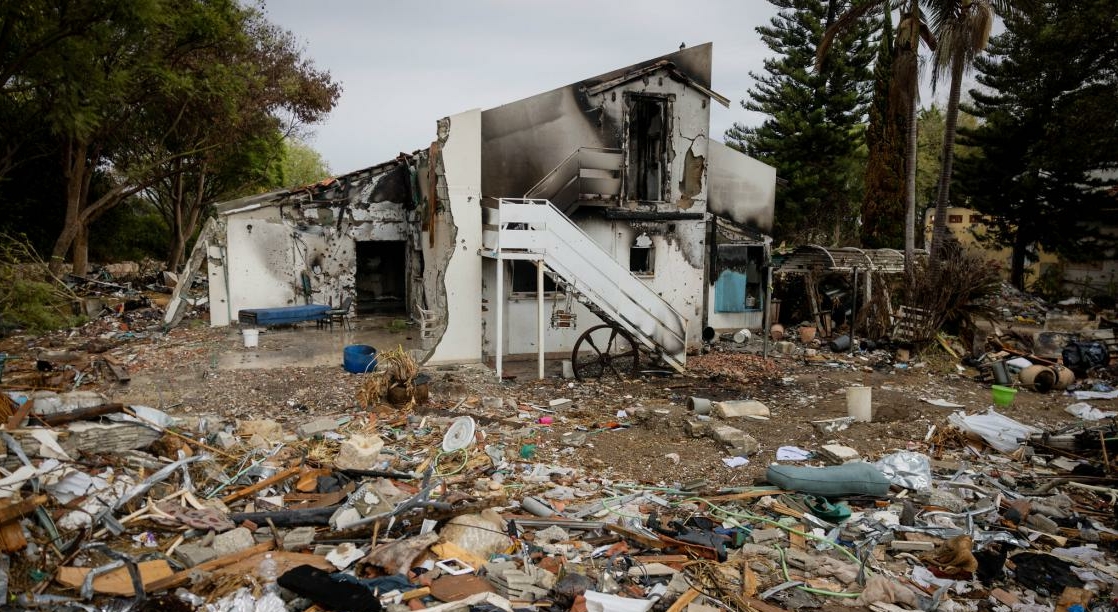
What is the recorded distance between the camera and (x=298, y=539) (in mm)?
5809

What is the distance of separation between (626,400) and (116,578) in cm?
807

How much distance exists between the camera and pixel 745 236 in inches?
705

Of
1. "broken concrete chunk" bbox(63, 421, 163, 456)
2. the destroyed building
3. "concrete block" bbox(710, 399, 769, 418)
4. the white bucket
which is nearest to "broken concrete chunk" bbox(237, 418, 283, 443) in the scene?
"broken concrete chunk" bbox(63, 421, 163, 456)

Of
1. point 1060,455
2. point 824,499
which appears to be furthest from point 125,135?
point 1060,455

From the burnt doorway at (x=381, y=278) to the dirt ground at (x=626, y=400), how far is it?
213 inches

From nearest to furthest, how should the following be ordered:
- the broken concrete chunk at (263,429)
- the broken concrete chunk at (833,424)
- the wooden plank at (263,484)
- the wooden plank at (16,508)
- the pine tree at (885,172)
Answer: the wooden plank at (16,508) < the wooden plank at (263,484) < the broken concrete chunk at (263,429) < the broken concrete chunk at (833,424) < the pine tree at (885,172)

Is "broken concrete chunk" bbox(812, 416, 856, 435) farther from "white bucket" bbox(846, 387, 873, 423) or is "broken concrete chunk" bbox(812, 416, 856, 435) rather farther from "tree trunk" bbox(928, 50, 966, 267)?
"tree trunk" bbox(928, 50, 966, 267)

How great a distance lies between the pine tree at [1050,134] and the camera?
22.5 metres

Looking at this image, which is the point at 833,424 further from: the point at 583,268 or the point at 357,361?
the point at 357,361

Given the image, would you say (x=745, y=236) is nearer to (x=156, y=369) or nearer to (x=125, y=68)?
(x=156, y=369)

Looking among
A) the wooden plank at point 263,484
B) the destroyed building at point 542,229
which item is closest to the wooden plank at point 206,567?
the wooden plank at point 263,484

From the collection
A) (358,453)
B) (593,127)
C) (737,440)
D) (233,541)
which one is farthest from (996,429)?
(233,541)

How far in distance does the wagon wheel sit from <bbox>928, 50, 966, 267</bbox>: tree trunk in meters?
8.12

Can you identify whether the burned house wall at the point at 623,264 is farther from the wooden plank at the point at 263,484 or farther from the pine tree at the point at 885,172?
the pine tree at the point at 885,172
